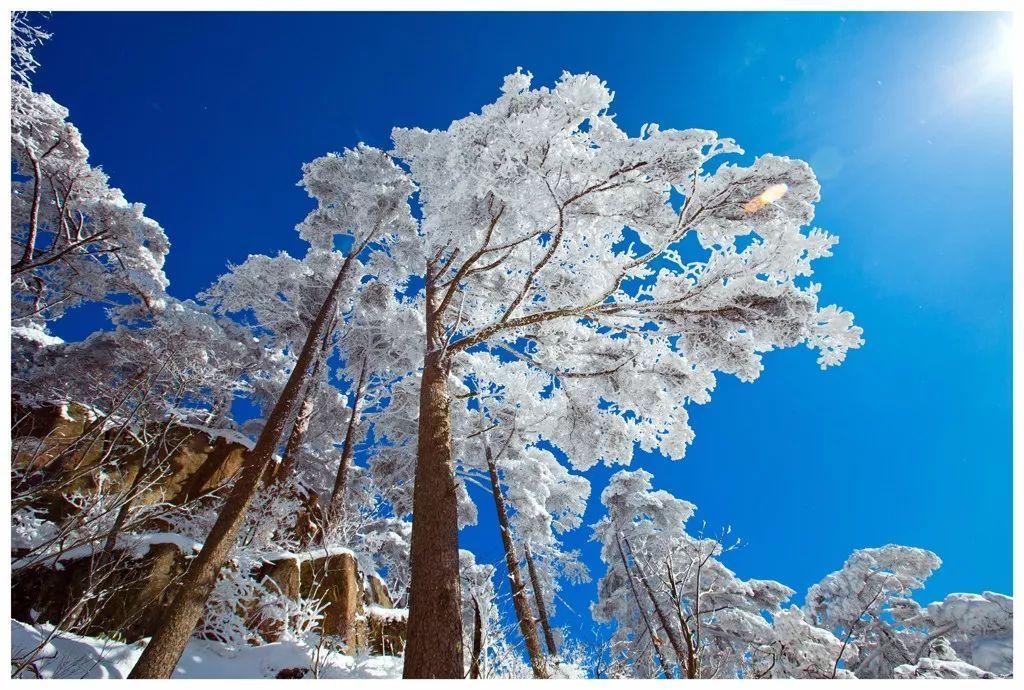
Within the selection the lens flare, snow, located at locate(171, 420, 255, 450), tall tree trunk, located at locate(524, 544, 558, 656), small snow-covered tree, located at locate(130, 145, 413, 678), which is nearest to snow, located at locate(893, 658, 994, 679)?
tall tree trunk, located at locate(524, 544, 558, 656)

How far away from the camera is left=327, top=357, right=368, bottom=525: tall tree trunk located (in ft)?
41.4

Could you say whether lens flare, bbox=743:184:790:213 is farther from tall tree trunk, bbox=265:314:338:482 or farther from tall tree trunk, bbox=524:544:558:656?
tall tree trunk, bbox=524:544:558:656

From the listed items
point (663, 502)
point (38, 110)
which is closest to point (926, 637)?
point (663, 502)

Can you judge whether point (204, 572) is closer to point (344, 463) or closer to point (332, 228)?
point (344, 463)

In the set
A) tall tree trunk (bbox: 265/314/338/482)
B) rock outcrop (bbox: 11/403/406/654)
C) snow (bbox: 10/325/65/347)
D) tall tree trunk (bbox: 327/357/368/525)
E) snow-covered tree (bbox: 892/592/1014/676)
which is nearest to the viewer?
rock outcrop (bbox: 11/403/406/654)

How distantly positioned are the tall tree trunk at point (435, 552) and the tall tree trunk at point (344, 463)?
7.14 metres

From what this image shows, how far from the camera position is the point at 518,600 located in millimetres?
10336

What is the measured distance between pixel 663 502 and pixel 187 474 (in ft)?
54.7

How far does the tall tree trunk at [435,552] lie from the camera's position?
14.3 feet

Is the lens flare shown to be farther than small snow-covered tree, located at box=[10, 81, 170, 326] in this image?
No

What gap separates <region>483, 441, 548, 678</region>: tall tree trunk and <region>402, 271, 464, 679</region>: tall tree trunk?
210 cm

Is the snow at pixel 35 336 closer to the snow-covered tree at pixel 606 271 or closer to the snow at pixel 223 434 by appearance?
the snow at pixel 223 434

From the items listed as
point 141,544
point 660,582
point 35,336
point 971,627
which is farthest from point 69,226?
point 971,627
